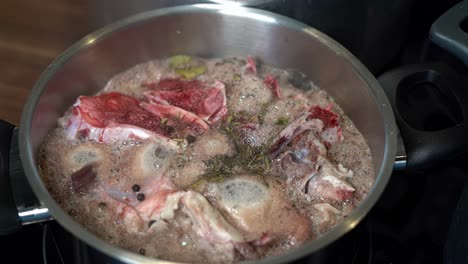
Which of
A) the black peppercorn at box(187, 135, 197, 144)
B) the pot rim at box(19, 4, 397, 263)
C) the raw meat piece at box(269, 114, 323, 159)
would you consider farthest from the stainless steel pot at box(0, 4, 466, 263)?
the black peppercorn at box(187, 135, 197, 144)

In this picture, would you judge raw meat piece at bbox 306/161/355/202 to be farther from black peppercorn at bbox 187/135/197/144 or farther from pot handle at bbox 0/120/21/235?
pot handle at bbox 0/120/21/235

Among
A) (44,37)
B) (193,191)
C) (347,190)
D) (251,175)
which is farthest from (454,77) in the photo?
(44,37)

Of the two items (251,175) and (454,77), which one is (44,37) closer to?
(251,175)

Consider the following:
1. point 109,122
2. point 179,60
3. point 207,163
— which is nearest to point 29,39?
point 179,60

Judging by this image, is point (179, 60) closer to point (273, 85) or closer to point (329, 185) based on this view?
point (273, 85)

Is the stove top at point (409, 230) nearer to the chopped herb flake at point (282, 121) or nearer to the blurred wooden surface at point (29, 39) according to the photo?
the chopped herb flake at point (282, 121)

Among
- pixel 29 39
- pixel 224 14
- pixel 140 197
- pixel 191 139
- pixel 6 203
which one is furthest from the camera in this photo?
pixel 29 39

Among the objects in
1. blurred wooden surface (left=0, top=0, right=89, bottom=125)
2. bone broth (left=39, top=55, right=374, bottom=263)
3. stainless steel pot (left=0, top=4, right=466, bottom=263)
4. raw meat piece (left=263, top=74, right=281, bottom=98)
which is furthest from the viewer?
blurred wooden surface (left=0, top=0, right=89, bottom=125)

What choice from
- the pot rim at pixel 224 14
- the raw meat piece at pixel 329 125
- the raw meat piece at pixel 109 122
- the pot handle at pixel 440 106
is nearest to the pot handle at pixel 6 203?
the pot rim at pixel 224 14
